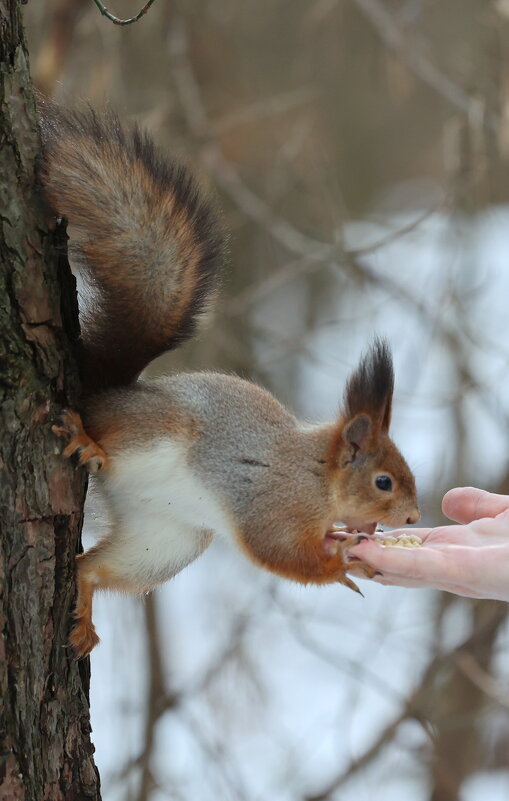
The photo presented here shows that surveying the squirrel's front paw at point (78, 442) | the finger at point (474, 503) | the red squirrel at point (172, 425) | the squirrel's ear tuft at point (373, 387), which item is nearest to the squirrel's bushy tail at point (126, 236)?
the red squirrel at point (172, 425)

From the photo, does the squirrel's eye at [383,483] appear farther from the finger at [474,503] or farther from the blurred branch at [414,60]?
the blurred branch at [414,60]

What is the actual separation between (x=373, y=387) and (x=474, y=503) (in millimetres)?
282

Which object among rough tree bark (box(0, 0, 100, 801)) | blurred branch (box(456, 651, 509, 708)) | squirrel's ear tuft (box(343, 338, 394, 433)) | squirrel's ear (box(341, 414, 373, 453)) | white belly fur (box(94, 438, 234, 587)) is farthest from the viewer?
blurred branch (box(456, 651, 509, 708))

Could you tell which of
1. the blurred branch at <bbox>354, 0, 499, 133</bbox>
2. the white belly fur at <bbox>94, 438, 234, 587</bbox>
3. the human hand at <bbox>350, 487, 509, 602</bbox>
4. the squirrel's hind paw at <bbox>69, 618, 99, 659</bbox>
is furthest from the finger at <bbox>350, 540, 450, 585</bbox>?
the blurred branch at <bbox>354, 0, 499, 133</bbox>

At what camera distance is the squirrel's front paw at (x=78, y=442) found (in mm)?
1245

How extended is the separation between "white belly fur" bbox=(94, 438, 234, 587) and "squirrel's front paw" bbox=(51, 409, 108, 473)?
0.12 m

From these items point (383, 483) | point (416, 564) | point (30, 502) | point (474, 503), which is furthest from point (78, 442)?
point (474, 503)

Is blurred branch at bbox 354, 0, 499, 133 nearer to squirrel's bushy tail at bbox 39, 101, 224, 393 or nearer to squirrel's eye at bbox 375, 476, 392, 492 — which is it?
squirrel's eye at bbox 375, 476, 392, 492

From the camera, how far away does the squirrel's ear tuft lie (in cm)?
156

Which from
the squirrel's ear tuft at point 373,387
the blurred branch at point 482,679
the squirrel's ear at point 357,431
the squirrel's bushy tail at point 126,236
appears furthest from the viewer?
the blurred branch at point 482,679

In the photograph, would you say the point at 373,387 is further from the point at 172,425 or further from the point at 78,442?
the point at 78,442

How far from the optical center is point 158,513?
1507 millimetres

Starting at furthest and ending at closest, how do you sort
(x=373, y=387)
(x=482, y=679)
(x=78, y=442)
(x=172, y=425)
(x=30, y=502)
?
(x=482, y=679)
(x=373, y=387)
(x=172, y=425)
(x=78, y=442)
(x=30, y=502)

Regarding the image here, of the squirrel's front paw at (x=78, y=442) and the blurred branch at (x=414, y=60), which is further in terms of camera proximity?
the blurred branch at (x=414, y=60)
